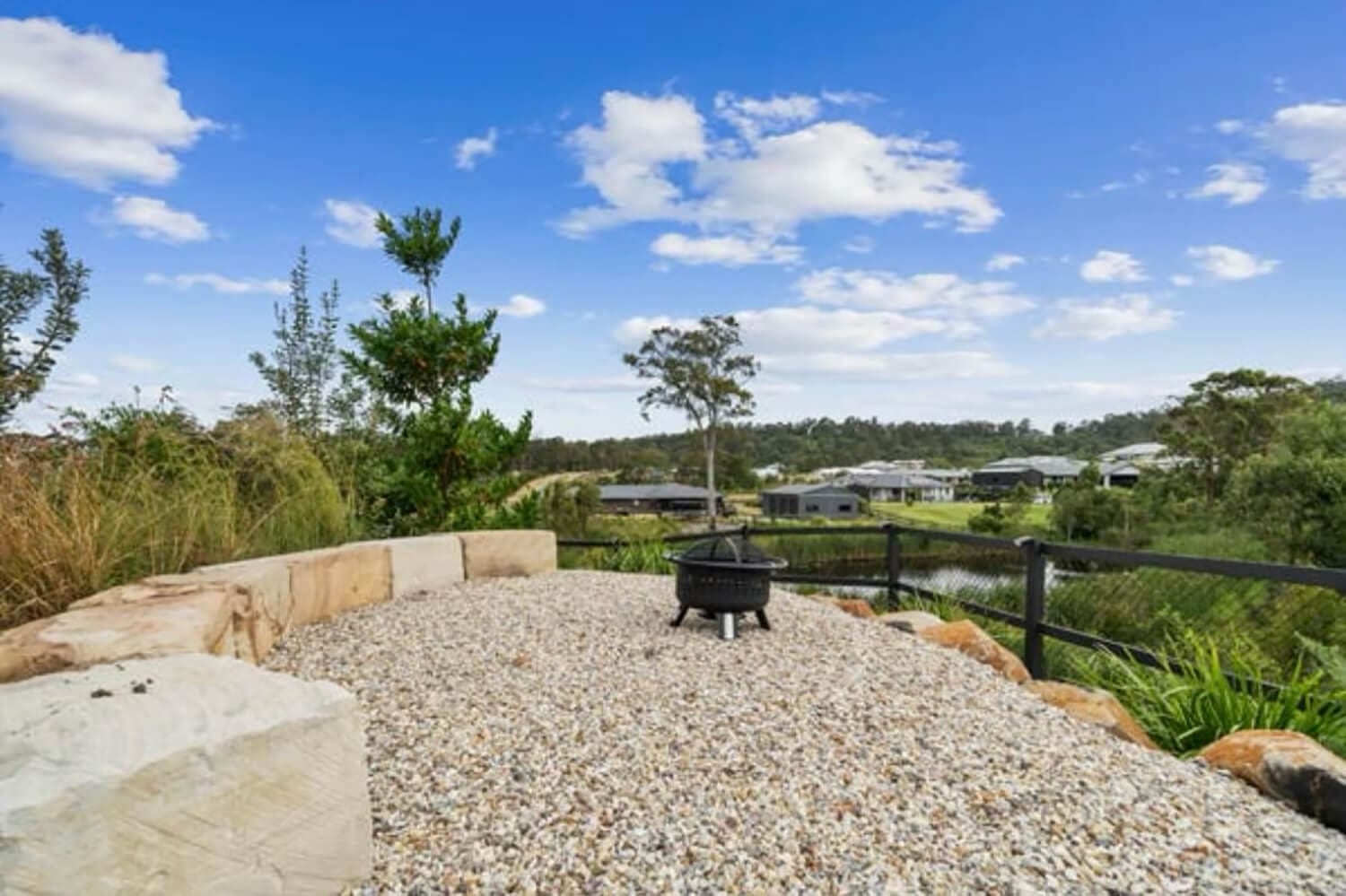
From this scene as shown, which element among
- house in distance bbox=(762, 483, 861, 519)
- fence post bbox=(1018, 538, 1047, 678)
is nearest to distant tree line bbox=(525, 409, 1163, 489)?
house in distance bbox=(762, 483, 861, 519)

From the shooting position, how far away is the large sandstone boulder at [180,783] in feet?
4.10

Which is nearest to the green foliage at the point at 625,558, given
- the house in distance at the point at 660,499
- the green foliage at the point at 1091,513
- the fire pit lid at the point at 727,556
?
the fire pit lid at the point at 727,556

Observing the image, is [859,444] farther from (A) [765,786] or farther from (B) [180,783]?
(B) [180,783]

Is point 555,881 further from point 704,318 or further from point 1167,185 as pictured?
point 704,318

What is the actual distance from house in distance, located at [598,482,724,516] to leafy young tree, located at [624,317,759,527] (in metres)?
9.19

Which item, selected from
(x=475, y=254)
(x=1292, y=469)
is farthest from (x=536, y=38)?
(x=1292, y=469)

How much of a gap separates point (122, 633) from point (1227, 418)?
30125 mm

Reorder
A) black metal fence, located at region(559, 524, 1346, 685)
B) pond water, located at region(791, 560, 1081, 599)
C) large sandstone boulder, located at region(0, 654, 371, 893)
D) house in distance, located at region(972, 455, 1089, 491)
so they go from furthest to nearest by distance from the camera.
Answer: house in distance, located at region(972, 455, 1089, 491) < pond water, located at region(791, 560, 1081, 599) < black metal fence, located at region(559, 524, 1346, 685) < large sandstone boulder, located at region(0, 654, 371, 893)

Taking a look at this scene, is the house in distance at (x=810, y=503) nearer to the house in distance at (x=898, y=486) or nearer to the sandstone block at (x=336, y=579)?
the house in distance at (x=898, y=486)

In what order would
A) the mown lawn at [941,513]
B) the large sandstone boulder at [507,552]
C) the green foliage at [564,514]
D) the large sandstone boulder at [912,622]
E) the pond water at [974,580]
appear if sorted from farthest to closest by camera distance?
the mown lawn at [941,513] → the green foliage at [564,514] → the pond water at [974,580] → the large sandstone boulder at [507,552] → the large sandstone boulder at [912,622]

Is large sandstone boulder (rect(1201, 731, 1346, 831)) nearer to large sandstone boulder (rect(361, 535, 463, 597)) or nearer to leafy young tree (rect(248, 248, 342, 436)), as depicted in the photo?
large sandstone boulder (rect(361, 535, 463, 597))

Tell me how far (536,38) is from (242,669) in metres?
7.13

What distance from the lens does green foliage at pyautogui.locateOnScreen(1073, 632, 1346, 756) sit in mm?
2906

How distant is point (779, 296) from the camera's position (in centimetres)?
1262
